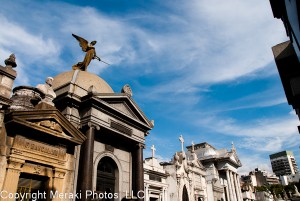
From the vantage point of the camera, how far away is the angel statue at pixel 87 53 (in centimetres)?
1595

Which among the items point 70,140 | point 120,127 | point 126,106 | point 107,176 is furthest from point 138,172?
point 70,140

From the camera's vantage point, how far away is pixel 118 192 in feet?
41.9

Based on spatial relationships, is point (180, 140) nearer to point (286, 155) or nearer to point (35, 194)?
point (35, 194)

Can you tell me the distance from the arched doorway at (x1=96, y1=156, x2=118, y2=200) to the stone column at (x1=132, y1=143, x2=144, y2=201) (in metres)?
1.11

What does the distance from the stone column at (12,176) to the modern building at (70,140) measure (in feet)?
0.06

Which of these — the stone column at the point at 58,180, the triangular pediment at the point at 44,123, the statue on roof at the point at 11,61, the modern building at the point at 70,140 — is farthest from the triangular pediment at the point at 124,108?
the statue on roof at the point at 11,61

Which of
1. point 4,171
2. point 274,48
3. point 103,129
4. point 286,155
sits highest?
point 286,155

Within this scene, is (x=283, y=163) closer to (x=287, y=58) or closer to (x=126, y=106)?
(x=287, y=58)

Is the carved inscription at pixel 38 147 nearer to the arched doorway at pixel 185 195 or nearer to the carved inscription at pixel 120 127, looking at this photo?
the carved inscription at pixel 120 127

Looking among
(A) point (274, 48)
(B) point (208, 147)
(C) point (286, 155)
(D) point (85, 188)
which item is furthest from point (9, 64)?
(C) point (286, 155)

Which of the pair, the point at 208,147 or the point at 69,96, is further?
the point at 208,147

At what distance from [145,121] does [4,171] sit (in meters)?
8.87

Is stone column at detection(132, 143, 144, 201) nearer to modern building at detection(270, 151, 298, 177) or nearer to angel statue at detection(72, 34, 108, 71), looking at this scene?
angel statue at detection(72, 34, 108, 71)

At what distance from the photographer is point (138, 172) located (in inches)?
538
